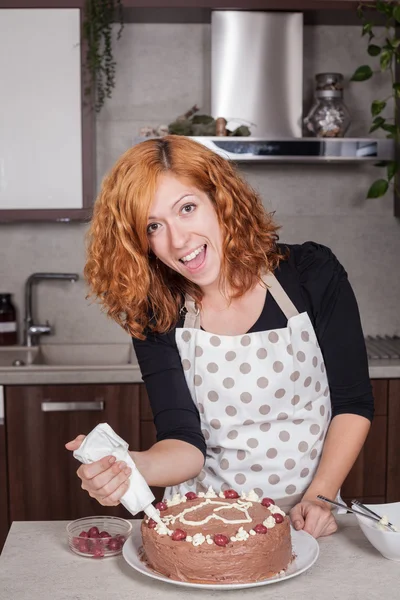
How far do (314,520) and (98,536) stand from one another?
382 millimetres

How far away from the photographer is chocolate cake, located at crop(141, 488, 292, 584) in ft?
3.97

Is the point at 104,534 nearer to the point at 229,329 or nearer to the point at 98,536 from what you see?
the point at 98,536

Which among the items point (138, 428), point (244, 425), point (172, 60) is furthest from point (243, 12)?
point (244, 425)

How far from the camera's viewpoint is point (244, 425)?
172cm

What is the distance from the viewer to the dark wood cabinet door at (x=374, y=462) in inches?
112

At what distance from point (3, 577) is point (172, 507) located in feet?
0.95

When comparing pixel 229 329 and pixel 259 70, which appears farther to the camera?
pixel 259 70

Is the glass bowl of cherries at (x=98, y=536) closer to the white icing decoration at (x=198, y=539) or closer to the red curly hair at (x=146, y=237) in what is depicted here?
the white icing decoration at (x=198, y=539)

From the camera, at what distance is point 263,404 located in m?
1.71

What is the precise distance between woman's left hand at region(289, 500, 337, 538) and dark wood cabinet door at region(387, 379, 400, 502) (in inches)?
56.2

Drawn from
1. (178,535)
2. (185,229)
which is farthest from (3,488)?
(178,535)

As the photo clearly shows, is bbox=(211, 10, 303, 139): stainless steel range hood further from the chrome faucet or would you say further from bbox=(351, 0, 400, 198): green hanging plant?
the chrome faucet

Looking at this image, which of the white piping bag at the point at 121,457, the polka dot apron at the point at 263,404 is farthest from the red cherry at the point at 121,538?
the polka dot apron at the point at 263,404

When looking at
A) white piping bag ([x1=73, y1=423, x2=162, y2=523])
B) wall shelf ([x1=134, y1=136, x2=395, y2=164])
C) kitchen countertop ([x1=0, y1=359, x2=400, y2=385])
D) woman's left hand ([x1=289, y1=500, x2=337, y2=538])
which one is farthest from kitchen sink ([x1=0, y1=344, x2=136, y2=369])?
white piping bag ([x1=73, y1=423, x2=162, y2=523])
